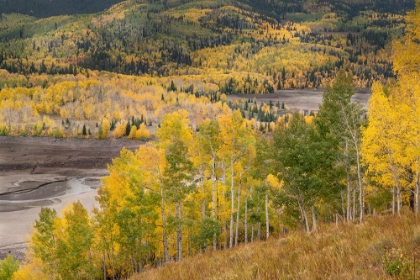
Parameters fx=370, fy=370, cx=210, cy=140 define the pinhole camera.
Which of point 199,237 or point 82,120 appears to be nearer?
point 199,237

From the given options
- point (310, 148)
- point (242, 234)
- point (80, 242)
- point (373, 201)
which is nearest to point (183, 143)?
point (310, 148)

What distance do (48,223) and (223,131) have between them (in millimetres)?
17642

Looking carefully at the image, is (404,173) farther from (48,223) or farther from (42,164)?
(42,164)

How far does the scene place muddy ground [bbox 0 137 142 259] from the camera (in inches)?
2554

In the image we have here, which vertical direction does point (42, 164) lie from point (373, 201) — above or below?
below

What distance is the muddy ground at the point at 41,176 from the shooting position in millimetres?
64875

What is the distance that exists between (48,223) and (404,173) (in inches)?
1152

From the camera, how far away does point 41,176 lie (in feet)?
331

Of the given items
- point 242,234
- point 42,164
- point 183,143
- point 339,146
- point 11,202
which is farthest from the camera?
point 42,164

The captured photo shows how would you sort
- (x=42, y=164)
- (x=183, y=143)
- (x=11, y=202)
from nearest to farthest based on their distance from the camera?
(x=183, y=143)
(x=11, y=202)
(x=42, y=164)

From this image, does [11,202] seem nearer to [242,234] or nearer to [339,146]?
[242,234]

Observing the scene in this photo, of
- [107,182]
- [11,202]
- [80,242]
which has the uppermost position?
[107,182]

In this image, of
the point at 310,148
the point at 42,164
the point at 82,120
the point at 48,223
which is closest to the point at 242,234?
the point at 310,148

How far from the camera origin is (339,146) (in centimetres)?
3325
